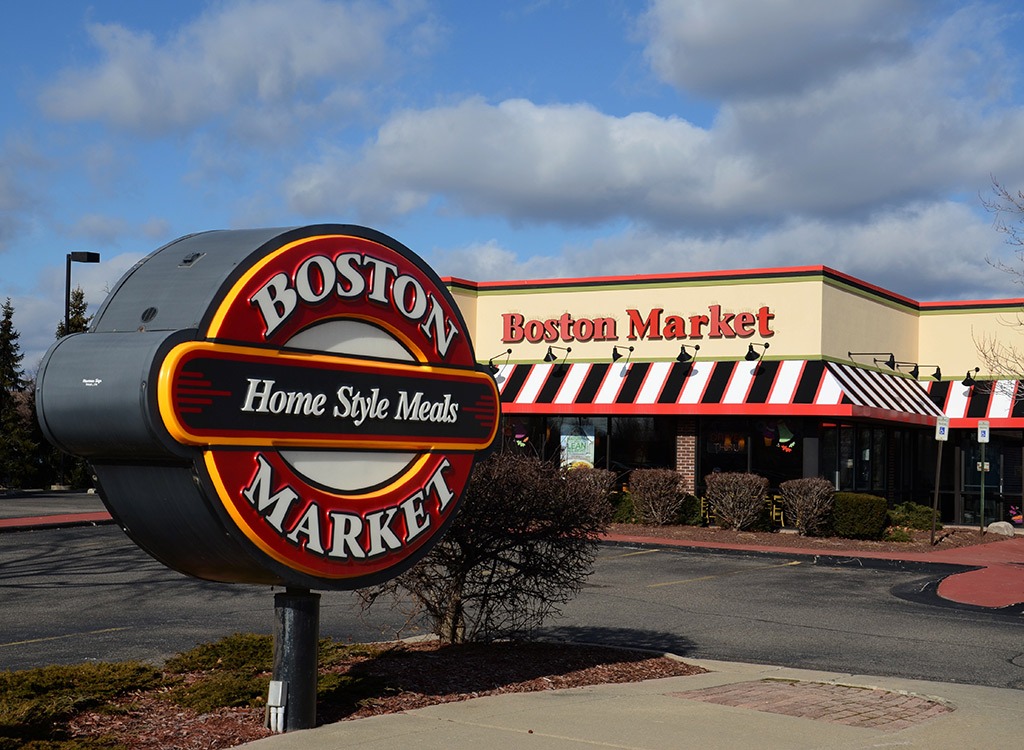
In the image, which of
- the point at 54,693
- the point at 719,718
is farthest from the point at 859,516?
the point at 54,693

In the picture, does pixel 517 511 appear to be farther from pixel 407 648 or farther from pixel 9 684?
pixel 9 684

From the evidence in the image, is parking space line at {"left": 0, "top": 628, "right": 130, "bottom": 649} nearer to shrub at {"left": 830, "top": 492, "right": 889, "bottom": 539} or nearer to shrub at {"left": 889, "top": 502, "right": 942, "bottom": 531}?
shrub at {"left": 830, "top": 492, "right": 889, "bottom": 539}

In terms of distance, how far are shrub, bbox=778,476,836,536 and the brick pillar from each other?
3125mm

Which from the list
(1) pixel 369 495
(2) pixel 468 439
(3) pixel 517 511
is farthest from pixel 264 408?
(3) pixel 517 511

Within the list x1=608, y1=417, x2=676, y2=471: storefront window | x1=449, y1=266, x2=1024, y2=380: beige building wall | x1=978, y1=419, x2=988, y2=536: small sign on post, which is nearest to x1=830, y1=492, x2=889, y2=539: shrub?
x1=978, y1=419, x2=988, y2=536: small sign on post

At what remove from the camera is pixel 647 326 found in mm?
30016

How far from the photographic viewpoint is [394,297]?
790 centimetres

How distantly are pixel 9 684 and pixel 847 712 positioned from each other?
5596 mm

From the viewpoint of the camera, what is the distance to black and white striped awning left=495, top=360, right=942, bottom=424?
87.4ft

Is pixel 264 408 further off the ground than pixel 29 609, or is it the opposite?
pixel 264 408

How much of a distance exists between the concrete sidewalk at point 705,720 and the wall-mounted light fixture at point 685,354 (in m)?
19.6

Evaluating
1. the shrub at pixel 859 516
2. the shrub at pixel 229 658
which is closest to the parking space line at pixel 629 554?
the shrub at pixel 859 516

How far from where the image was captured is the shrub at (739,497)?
2606 cm

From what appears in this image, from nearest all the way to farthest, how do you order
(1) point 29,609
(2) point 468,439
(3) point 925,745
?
1. (3) point 925,745
2. (2) point 468,439
3. (1) point 29,609
